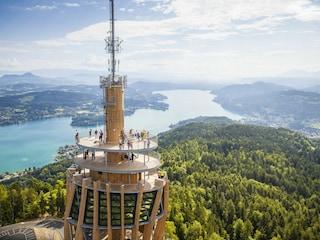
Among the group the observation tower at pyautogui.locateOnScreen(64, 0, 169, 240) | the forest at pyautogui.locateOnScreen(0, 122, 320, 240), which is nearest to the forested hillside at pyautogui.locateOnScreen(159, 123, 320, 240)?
the forest at pyautogui.locateOnScreen(0, 122, 320, 240)

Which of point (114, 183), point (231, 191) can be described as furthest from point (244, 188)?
point (114, 183)

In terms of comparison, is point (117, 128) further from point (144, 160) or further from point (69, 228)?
point (69, 228)

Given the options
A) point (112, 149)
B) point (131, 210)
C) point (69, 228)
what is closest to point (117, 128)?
point (112, 149)

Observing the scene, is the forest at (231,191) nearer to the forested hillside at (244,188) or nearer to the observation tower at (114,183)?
the forested hillside at (244,188)

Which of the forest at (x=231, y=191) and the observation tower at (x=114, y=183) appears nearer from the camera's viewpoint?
the observation tower at (x=114, y=183)

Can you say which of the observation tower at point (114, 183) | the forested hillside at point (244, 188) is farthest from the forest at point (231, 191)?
the observation tower at point (114, 183)

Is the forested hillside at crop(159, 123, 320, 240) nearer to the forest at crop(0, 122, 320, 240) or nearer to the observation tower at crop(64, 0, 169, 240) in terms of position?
the forest at crop(0, 122, 320, 240)
